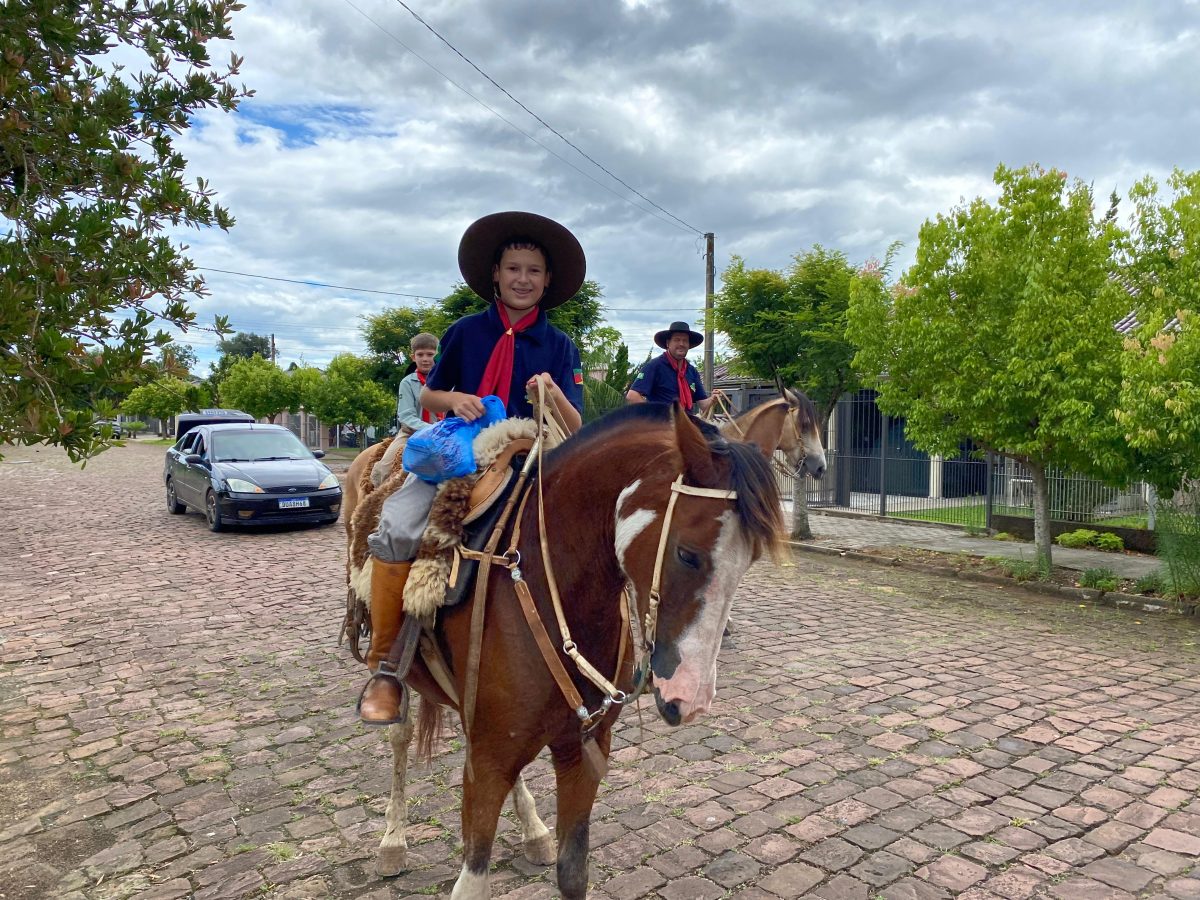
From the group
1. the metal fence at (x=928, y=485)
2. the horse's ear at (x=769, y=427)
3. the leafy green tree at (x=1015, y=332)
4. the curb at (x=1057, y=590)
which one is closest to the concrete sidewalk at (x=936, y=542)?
the metal fence at (x=928, y=485)

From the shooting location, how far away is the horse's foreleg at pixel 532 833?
348cm

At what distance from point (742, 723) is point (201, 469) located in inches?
467

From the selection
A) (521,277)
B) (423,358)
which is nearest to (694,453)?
(521,277)

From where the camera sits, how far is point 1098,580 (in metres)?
9.29

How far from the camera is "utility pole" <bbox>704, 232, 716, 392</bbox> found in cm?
1401

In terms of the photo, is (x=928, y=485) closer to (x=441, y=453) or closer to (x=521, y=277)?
(x=521, y=277)

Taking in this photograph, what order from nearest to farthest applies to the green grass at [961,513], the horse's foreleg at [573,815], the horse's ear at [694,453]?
the horse's ear at [694,453]
the horse's foreleg at [573,815]
the green grass at [961,513]

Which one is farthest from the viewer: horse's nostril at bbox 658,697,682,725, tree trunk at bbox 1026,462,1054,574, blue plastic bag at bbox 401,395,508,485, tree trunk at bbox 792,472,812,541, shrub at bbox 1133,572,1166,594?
tree trunk at bbox 792,472,812,541

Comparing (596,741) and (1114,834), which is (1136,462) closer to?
(1114,834)

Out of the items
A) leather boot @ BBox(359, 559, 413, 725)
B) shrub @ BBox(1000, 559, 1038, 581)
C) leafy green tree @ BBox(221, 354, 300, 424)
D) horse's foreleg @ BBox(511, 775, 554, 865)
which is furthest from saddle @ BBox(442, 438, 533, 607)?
leafy green tree @ BBox(221, 354, 300, 424)

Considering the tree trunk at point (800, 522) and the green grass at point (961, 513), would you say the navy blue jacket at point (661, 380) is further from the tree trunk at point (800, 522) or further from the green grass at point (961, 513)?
the green grass at point (961, 513)

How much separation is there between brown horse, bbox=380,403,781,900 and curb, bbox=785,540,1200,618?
5.33 metres

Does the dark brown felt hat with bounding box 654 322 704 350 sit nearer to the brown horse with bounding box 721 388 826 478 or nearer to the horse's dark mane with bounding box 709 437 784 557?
the brown horse with bounding box 721 388 826 478

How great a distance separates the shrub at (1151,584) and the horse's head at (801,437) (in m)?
4.23
